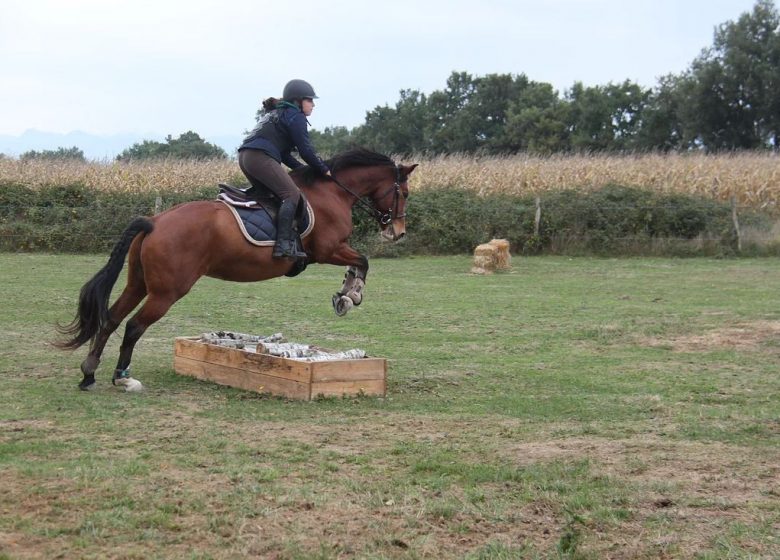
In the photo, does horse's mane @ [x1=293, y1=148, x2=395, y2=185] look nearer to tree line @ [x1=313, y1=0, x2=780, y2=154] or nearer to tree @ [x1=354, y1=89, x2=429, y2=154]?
tree line @ [x1=313, y1=0, x2=780, y2=154]

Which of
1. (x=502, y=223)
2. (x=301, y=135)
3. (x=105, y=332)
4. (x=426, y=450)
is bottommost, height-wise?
(x=426, y=450)

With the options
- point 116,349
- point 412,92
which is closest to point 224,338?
point 116,349

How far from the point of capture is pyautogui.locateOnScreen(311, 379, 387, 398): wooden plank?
26.8ft

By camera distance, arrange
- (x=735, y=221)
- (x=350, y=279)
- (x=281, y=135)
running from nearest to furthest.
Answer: (x=281, y=135)
(x=350, y=279)
(x=735, y=221)

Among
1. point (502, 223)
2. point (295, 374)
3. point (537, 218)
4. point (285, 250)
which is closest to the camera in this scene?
point (295, 374)

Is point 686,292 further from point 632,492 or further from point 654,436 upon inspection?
point 632,492

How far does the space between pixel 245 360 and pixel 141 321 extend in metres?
1.11

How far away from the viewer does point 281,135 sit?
8.99 metres

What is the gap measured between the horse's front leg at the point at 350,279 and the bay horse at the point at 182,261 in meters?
0.01

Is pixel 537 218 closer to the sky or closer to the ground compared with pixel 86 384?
closer to the sky

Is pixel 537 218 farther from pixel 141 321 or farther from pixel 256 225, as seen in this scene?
pixel 141 321

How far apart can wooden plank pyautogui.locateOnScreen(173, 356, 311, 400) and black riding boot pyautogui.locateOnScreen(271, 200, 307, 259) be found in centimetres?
125

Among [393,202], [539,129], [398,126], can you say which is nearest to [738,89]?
[539,129]

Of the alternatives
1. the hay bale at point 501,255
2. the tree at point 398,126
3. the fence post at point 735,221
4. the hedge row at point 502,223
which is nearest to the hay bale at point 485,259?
the hay bale at point 501,255
